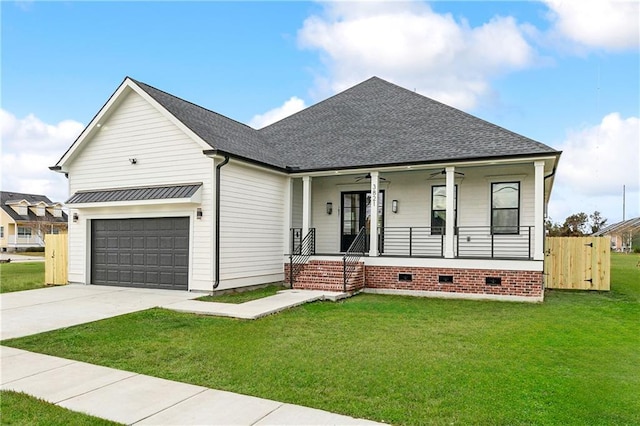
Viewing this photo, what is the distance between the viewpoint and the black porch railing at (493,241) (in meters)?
12.9

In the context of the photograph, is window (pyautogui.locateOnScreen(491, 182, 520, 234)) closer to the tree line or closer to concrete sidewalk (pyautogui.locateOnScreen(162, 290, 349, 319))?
concrete sidewalk (pyautogui.locateOnScreen(162, 290, 349, 319))

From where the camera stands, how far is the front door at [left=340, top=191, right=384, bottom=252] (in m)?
15.2

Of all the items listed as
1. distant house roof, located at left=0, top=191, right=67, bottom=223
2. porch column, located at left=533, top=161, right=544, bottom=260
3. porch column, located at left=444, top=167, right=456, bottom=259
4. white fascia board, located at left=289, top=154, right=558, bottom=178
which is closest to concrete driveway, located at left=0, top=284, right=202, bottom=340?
white fascia board, located at left=289, top=154, right=558, bottom=178

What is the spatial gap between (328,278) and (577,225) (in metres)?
41.9

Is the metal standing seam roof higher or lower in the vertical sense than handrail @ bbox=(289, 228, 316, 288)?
higher

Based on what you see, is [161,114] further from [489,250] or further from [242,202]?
[489,250]

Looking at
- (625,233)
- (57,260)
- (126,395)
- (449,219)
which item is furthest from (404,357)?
(625,233)

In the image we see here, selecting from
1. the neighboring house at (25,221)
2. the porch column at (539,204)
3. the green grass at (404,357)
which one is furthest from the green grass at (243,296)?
the neighboring house at (25,221)

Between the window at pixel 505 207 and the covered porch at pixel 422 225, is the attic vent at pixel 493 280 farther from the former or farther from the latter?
the window at pixel 505 207

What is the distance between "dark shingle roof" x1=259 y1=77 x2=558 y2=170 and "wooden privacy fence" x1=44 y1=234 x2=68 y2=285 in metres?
7.98

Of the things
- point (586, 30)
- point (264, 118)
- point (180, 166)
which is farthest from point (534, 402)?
point (264, 118)

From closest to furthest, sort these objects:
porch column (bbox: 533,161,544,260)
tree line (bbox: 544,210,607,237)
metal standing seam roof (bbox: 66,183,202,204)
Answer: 1. porch column (bbox: 533,161,544,260)
2. metal standing seam roof (bbox: 66,183,202,204)
3. tree line (bbox: 544,210,607,237)

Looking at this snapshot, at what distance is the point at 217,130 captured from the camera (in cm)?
1341

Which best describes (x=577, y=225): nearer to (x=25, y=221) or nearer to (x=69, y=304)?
(x=69, y=304)
